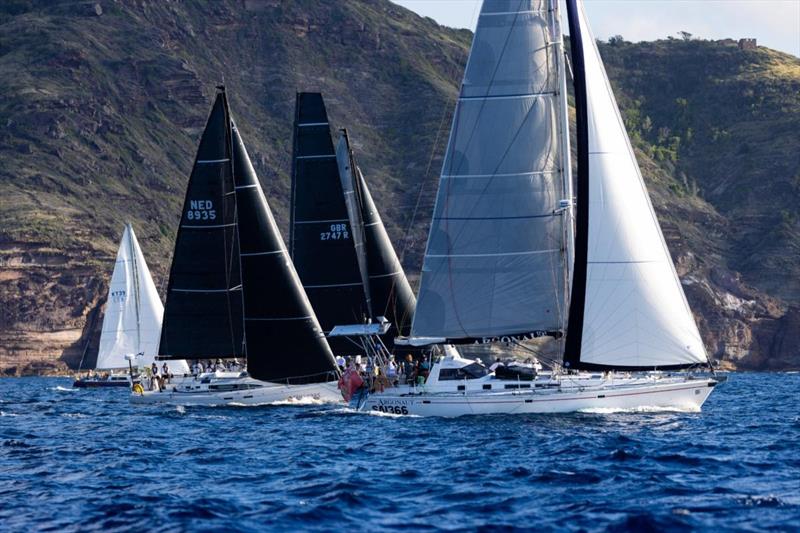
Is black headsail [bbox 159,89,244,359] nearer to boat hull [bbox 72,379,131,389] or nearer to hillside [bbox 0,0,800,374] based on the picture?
boat hull [bbox 72,379,131,389]

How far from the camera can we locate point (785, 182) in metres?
162

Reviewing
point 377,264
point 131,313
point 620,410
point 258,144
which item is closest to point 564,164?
point 620,410

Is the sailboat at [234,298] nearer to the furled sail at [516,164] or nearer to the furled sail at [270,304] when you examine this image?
the furled sail at [270,304]

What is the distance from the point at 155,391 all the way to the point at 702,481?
29.9 meters

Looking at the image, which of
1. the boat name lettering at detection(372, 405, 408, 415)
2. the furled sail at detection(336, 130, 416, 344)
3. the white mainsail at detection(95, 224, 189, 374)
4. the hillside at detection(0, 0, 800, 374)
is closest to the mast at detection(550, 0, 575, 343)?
the boat name lettering at detection(372, 405, 408, 415)

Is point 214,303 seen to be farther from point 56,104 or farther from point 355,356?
point 56,104

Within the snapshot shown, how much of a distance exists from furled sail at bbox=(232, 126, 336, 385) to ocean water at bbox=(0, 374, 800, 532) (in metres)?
5.04

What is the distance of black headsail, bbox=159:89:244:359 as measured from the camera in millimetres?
48594

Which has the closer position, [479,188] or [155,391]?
[479,188]

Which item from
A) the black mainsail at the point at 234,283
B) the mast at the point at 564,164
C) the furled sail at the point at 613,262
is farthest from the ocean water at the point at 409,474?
the black mainsail at the point at 234,283

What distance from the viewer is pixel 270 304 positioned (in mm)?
46750

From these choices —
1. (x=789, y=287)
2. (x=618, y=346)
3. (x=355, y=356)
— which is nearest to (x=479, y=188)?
(x=618, y=346)

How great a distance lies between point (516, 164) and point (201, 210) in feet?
48.2

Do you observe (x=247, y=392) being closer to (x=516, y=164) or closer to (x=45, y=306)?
(x=516, y=164)
